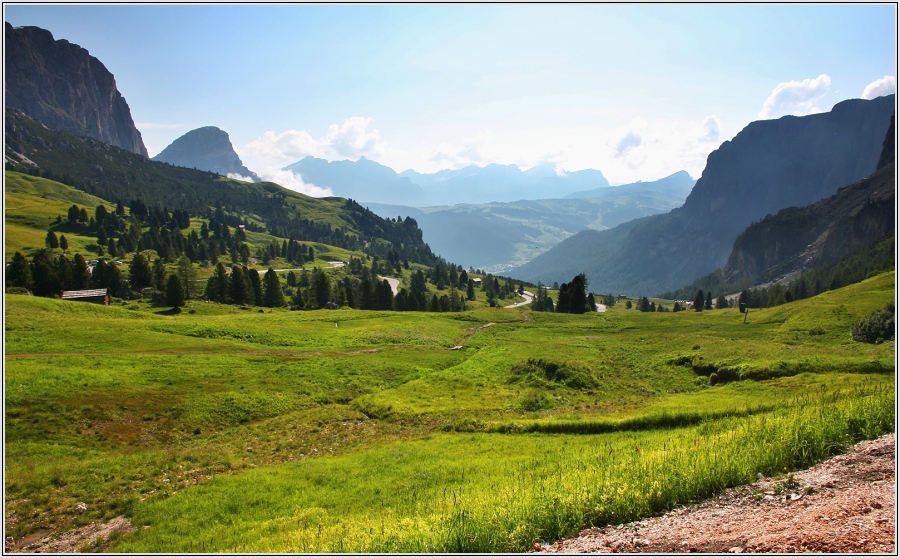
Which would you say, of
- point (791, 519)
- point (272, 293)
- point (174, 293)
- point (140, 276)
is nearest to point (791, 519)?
point (791, 519)

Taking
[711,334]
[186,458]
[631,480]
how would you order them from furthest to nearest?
1. [711,334]
2. [186,458]
3. [631,480]

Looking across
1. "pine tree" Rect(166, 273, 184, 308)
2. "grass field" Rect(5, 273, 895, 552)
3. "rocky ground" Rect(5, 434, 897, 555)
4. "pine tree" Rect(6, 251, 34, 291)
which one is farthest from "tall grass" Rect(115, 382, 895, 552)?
"pine tree" Rect(6, 251, 34, 291)

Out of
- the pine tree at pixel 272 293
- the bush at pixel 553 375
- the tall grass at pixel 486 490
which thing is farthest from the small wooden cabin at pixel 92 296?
the tall grass at pixel 486 490

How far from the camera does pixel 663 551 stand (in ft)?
29.2

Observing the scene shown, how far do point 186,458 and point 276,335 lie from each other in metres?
35.6

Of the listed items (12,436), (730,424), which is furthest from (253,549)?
(12,436)

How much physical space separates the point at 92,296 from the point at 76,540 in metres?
104

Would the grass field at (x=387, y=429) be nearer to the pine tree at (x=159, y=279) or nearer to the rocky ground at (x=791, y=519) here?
the rocky ground at (x=791, y=519)

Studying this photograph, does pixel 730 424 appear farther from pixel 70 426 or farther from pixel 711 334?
pixel 711 334

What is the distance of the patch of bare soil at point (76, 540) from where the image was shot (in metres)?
15.0

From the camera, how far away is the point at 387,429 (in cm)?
2880

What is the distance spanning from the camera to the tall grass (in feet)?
36.7

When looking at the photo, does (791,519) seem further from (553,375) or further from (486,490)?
(553,375)

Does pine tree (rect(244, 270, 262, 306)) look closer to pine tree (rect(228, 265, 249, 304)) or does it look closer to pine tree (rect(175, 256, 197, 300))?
pine tree (rect(228, 265, 249, 304))
